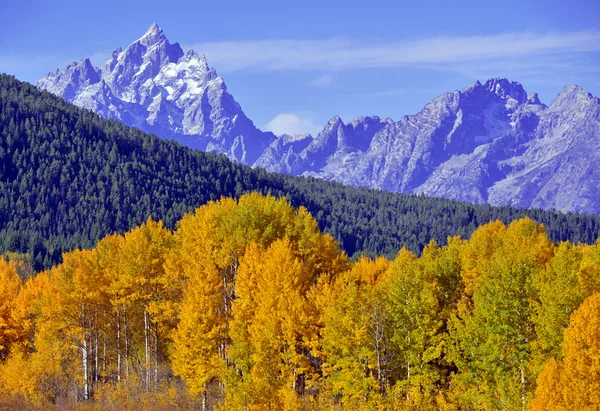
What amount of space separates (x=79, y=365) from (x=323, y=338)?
28921mm

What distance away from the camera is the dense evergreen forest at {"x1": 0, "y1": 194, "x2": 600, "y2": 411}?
58.4 meters

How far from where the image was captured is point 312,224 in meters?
73.9

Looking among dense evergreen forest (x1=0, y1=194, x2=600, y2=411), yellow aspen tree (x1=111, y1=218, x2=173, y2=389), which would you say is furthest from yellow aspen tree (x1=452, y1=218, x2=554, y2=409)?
yellow aspen tree (x1=111, y1=218, x2=173, y2=389)

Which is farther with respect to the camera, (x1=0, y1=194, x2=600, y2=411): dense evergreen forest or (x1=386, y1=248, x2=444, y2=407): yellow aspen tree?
(x1=386, y1=248, x2=444, y2=407): yellow aspen tree

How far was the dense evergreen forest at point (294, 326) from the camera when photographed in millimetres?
58375

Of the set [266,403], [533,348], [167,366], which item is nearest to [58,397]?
[167,366]

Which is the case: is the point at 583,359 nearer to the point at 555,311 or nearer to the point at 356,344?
the point at 555,311

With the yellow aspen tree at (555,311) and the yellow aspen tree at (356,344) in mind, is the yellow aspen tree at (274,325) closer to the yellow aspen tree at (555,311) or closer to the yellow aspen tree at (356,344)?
the yellow aspen tree at (356,344)

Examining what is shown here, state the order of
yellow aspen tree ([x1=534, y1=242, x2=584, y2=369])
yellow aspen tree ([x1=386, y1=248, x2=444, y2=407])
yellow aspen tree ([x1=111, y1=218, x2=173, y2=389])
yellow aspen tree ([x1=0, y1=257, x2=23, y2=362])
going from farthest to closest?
yellow aspen tree ([x1=0, y1=257, x2=23, y2=362]) < yellow aspen tree ([x1=111, y1=218, x2=173, y2=389]) < yellow aspen tree ([x1=386, y1=248, x2=444, y2=407]) < yellow aspen tree ([x1=534, y1=242, x2=584, y2=369])

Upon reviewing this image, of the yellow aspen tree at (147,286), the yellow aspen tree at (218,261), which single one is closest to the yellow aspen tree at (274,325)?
the yellow aspen tree at (218,261)

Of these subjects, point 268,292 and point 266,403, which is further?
point 268,292

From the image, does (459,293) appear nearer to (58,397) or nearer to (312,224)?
(312,224)

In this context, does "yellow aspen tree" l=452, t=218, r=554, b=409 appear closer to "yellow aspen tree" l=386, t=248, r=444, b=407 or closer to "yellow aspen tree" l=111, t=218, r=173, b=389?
"yellow aspen tree" l=386, t=248, r=444, b=407

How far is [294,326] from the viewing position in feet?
210
